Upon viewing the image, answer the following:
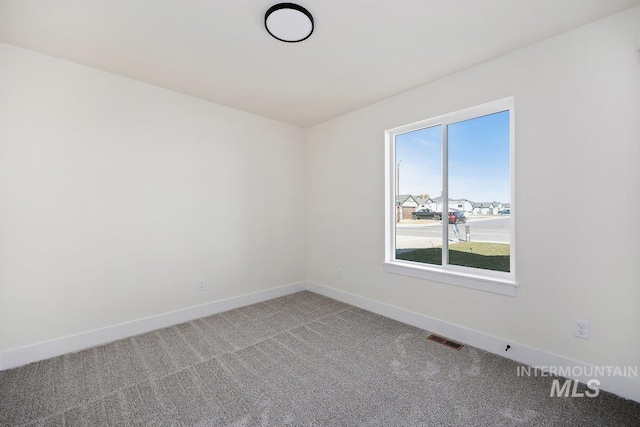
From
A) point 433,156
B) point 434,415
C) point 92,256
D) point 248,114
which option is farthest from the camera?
point 248,114

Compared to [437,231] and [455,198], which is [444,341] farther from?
[455,198]

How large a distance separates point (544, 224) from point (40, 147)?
4.06 metres

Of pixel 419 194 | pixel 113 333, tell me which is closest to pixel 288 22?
pixel 419 194

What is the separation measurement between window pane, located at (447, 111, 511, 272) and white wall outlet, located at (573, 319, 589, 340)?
0.57 metres

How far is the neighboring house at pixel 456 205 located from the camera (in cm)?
267

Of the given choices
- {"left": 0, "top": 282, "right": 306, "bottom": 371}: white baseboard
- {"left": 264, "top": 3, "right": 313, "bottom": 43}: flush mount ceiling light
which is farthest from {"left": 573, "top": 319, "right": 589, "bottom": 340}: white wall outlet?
{"left": 0, "top": 282, "right": 306, "bottom": 371}: white baseboard

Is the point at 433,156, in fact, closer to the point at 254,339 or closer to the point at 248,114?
the point at 248,114

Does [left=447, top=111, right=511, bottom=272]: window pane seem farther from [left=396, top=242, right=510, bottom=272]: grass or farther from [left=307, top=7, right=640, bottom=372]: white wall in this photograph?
[left=307, top=7, right=640, bottom=372]: white wall

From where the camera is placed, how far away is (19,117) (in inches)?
85.8

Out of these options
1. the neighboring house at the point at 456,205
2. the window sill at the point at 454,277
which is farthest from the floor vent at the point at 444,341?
the neighboring house at the point at 456,205

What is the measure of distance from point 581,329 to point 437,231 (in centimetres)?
130

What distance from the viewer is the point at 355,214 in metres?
3.53

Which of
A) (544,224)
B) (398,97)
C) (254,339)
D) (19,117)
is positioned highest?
(398,97)

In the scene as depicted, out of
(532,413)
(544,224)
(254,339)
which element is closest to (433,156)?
(544,224)
